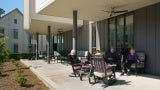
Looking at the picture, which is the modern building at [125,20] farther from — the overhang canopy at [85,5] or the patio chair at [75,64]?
the patio chair at [75,64]

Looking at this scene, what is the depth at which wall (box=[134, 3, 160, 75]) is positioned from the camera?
10.6 meters

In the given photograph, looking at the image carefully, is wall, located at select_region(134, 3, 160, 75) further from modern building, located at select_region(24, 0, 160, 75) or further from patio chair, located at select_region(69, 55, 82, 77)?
patio chair, located at select_region(69, 55, 82, 77)

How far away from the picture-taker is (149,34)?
11008 millimetres

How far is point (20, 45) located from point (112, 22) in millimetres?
33902

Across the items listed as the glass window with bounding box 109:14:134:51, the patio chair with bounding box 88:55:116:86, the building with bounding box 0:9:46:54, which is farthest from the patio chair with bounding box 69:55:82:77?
the building with bounding box 0:9:46:54

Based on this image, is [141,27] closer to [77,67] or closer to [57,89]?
[77,67]

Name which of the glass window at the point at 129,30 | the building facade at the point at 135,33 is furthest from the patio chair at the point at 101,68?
the glass window at the point at 129,30

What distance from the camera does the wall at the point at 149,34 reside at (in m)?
10.6

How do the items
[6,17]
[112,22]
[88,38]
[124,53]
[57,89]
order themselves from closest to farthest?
[57,89]
[124,53]
[112,22]
[88,38]
[6,17]

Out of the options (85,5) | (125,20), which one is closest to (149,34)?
(125,20)

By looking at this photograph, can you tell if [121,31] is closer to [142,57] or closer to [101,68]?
[142,57]

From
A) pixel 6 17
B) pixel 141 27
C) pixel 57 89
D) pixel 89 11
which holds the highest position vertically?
pixel 6 17

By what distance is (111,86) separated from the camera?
817 centimetres

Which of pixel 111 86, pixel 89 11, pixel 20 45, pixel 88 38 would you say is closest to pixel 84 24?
pixel 88 38
